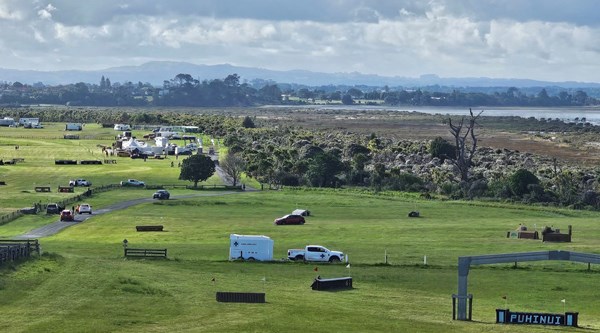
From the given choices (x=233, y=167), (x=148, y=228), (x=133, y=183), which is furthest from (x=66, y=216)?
(x=233, y=167)

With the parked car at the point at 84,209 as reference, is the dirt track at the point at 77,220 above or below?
below

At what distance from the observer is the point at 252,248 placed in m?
60.2

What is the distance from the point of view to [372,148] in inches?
6594

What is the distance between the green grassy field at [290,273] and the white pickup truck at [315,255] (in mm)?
1027

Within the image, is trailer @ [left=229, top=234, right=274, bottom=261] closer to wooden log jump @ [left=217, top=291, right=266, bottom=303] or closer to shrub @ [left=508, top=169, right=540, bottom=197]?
wooden log jump @ [left=217, top=291, right=266, bottom=303]

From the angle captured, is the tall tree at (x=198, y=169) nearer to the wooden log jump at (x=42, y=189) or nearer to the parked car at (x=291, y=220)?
the wooden log jump at (x=42, y=189)

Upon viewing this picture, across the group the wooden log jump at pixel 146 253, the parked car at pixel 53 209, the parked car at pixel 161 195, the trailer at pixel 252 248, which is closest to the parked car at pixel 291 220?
the trailer at pixel 252 248

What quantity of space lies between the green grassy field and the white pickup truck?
3.37 ft

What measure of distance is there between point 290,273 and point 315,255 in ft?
15.2

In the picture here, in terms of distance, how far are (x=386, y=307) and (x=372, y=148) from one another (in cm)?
12245

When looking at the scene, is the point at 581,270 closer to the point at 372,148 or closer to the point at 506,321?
the point at 506,321

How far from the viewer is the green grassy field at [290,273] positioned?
1644 inches

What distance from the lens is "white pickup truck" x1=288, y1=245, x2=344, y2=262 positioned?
6003cm

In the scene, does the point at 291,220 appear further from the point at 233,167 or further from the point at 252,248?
the point at 233,167
